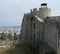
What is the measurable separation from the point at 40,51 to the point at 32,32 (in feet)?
13.0

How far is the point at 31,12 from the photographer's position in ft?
94.2

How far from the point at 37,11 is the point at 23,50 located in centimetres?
543

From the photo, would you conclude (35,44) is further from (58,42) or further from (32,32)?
(58,42)

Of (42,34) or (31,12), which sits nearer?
(42,34)

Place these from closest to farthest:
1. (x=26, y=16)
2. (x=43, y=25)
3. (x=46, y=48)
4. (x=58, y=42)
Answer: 1. (x=58, y=42)
2. (x=46, y=48)
3. (x=43, y=25)
4. (x=26, y=16)

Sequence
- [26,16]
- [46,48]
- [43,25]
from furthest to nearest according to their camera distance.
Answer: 1. [26,16]
2. [43,25]
3. [46,48]

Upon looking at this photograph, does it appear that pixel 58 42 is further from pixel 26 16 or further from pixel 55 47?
pixel 26 16

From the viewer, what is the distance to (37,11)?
27891mm

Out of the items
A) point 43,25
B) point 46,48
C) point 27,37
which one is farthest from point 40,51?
point 27,37

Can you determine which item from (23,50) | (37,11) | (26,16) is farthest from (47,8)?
(23,50)

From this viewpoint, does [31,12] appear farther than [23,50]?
Yes

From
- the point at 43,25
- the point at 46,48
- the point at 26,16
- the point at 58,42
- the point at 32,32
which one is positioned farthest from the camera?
the point at 26,16

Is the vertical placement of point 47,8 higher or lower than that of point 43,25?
higher

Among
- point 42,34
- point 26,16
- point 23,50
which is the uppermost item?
point 26,16
